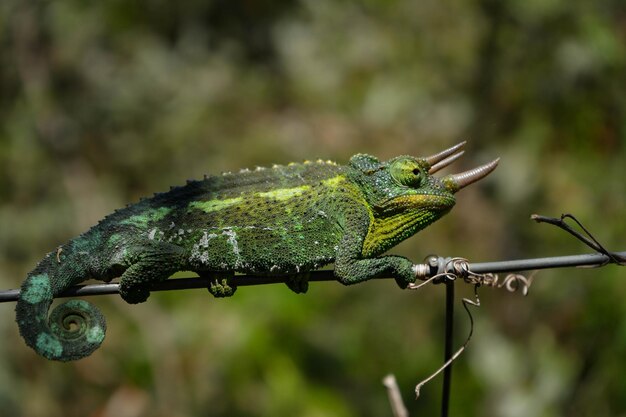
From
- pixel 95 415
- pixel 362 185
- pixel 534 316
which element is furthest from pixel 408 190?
pixel 95 415

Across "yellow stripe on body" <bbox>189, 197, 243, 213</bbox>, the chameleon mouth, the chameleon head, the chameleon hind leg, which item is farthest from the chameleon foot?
the chameleon mouth

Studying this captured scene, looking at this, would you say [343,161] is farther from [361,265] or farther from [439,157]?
[361,265]

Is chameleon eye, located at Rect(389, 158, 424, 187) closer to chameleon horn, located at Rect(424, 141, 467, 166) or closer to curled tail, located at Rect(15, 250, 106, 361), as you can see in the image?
chameleon horn, located at Rect(424, 141, 467, 166)

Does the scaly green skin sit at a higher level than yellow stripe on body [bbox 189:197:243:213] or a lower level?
lower

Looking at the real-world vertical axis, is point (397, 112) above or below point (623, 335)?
above

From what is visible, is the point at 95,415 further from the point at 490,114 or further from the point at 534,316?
the point at 490,114

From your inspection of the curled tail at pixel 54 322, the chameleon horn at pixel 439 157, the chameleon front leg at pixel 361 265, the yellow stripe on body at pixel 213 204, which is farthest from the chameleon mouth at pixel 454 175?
the curled tail at pixel 54 322

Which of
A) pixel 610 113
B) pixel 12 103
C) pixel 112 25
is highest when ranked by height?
pixel 112 25
